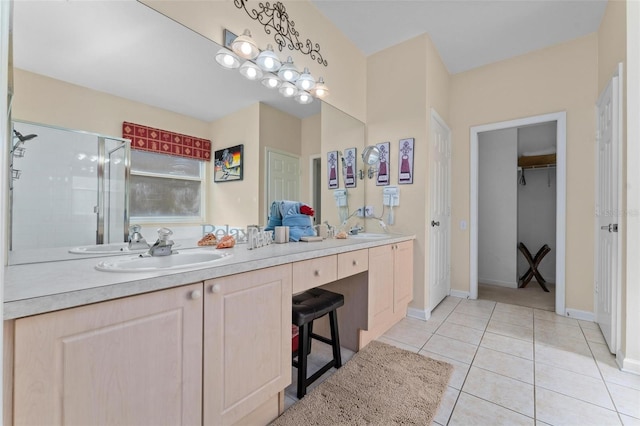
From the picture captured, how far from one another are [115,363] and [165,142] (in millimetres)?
1072

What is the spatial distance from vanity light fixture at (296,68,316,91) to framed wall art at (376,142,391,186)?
1.08m

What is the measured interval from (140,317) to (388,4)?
282cm

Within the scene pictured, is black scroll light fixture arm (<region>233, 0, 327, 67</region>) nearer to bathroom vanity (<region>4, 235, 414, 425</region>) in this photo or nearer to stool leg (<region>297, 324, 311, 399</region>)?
bathroom vanity (<region>4, 235, 414, 425</region>)

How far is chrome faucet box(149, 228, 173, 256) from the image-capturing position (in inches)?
49.3

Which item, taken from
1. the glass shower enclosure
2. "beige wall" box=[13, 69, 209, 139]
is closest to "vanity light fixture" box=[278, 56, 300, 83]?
"beige wall" box=[13, 69, 209, 139]

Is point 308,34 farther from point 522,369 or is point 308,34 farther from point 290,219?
point 522,369

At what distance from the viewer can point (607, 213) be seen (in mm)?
2098

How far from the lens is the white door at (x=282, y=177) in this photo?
1.97 m

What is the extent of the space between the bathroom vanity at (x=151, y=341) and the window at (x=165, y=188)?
13.8 inches

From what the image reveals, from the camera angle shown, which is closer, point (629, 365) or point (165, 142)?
point (165, 142)

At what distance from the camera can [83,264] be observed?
3.42 ft

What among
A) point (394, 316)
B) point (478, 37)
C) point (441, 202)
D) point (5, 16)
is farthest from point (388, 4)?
point (394, 316)

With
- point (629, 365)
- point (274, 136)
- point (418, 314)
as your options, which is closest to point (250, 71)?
point (274, 136)

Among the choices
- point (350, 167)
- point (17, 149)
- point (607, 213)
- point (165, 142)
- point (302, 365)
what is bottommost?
point (302, 365)
